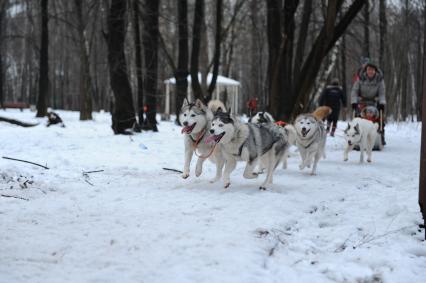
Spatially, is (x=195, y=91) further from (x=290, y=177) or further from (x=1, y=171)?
(x=1, y=171)

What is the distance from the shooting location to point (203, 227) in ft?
12.9

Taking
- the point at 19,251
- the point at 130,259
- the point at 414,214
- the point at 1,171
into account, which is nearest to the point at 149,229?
the point at 130,259

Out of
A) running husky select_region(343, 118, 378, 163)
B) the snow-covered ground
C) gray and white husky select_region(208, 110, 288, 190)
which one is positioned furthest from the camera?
→ running husky select_region(343, 118, 378, 163)

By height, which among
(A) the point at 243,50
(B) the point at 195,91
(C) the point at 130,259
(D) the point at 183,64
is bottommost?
(C) the point at 130,259

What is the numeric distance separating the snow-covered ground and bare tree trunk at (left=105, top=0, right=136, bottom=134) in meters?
5.21

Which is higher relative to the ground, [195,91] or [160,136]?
[195,91]

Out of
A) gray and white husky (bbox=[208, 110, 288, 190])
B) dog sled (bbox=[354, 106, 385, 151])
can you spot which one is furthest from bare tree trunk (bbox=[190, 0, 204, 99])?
gray and white husky (bbox=[208, 110, 288, 190])

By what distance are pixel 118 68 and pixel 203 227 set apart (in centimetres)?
914

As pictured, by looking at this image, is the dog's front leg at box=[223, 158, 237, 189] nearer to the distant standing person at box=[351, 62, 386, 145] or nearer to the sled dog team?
the sled dog team

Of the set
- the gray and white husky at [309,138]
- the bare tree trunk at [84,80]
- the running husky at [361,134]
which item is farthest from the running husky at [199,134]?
the bare tree trunk at [84,80]

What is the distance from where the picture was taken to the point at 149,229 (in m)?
3.85

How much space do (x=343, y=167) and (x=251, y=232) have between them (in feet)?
15.4

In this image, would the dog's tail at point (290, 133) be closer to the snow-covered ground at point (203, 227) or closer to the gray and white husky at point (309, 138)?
the gray and white husky at point (309, 138)

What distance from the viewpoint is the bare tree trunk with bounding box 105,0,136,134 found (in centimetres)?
1213
